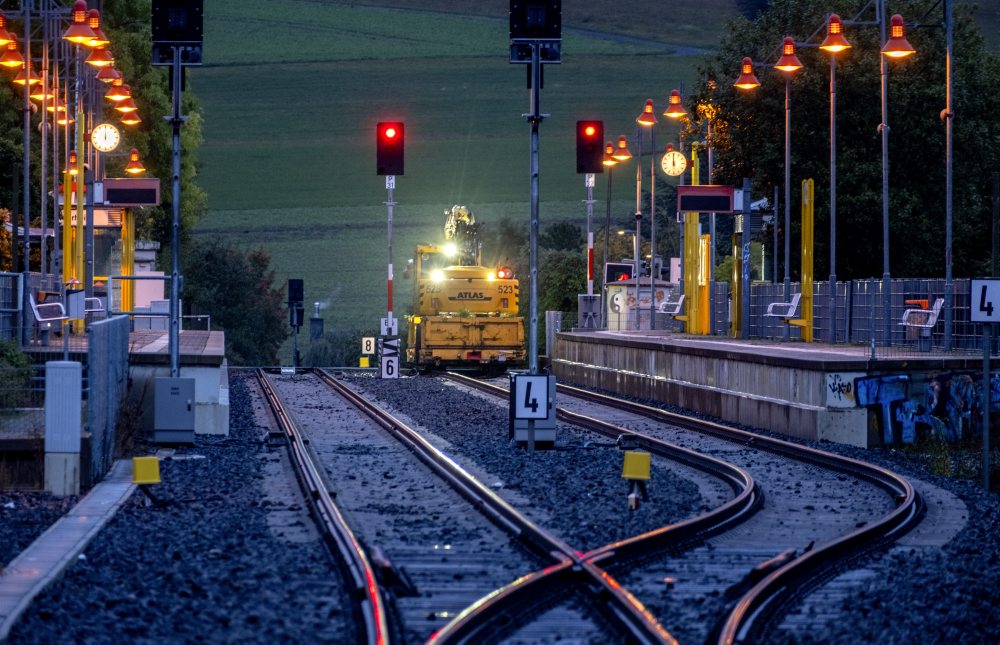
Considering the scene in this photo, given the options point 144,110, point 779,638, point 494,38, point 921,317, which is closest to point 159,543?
point 779,638

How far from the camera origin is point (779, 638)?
10516 mm

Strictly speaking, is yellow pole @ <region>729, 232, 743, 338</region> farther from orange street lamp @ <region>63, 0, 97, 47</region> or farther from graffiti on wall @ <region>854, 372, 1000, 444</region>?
orange street lamp @ <region>63, 0, 97, 47</region>

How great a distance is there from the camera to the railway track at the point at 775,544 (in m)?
11.2

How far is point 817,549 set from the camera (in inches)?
536

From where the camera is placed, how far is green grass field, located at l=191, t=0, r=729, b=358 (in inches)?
5221

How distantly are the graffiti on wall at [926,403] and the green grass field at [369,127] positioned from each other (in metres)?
87.8

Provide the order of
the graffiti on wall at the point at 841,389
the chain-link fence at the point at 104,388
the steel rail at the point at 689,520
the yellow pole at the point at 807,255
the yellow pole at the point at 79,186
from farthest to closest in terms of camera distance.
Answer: the yellow pole at the point at 807,255, the yellow pole at the point at 79,186, the graffiti on wall at the point at 841,389, the chain-link fence at the point at 104,388, the steel rail at the point at 689,520

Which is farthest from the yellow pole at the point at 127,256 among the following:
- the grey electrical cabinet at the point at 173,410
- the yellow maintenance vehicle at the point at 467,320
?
the grey electrical cabinet at the point at 173,410

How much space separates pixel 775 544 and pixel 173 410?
11530 mm

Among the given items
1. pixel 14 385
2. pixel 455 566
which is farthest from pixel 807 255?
pixel 455 566

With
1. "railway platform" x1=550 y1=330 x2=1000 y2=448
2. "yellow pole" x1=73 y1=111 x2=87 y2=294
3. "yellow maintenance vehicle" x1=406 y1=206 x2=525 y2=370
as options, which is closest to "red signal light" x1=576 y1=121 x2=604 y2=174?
"railway platform" x1=550 y1=330 x2=1000 y2=448

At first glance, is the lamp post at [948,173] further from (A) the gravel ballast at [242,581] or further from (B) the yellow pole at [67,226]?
(B) the yellow pole at [67,226]

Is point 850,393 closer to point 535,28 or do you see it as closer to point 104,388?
point 535,28

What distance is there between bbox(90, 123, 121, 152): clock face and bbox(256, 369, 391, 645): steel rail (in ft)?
62.9
